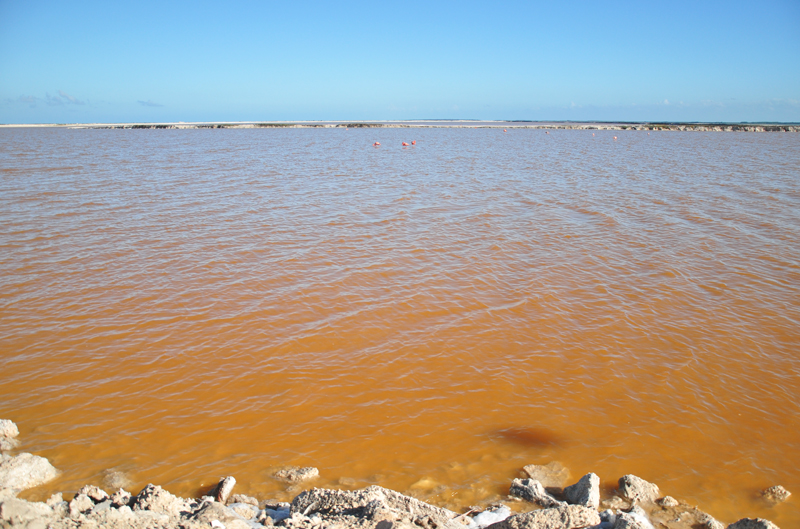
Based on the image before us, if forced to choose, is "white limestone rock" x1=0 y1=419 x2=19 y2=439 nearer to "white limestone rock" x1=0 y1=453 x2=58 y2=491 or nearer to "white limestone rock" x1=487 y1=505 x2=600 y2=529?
"white limestone rock" x1=0 y1=453 x2=58 y2=491

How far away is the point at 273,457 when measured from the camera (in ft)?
16.7

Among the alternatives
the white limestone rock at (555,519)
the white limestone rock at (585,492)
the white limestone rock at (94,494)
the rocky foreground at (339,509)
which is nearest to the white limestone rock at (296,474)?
the rocky foreground at (339,509)

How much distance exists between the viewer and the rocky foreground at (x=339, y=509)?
3639 mm

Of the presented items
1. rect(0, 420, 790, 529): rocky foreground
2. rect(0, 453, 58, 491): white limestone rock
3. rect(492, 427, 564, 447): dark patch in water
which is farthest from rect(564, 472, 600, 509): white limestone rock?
rect(0, 453, 58, 491): white limestone rock

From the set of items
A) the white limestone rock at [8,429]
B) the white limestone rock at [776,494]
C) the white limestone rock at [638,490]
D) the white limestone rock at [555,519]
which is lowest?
the white limestone rock at [776,494]

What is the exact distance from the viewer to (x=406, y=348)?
7.29 m

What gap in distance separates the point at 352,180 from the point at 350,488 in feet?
64.7

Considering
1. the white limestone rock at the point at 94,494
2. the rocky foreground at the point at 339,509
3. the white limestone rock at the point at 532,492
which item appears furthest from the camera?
the white limestone rock at the point at 532,492

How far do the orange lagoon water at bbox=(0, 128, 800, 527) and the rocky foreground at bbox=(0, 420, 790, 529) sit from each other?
277 mm

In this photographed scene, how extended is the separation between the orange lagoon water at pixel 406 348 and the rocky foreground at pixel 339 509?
0.28m

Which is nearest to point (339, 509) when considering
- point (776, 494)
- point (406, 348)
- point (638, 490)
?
point (638, 490)

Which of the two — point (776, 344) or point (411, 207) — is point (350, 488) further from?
point (411, 207)

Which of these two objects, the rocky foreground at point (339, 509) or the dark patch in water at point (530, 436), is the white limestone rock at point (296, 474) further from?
the dark patch in water at point (530, 436)

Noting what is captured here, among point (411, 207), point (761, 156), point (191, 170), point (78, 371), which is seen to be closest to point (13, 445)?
point (78, 371)
